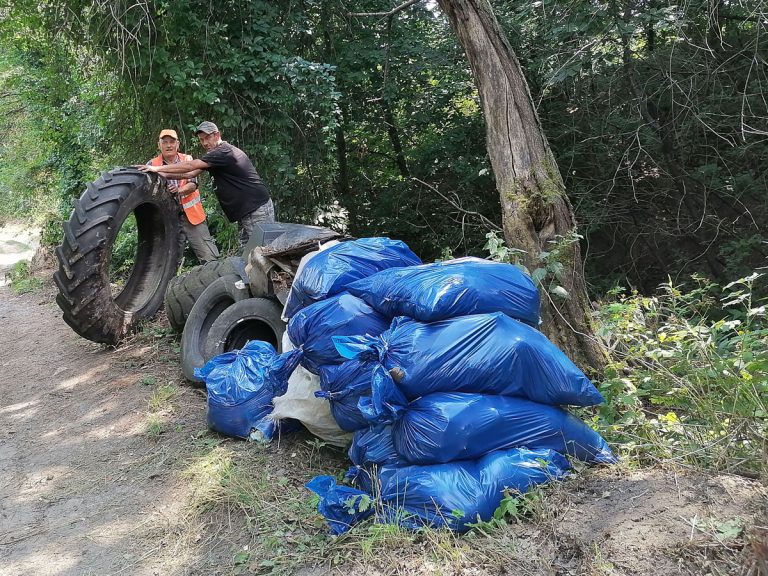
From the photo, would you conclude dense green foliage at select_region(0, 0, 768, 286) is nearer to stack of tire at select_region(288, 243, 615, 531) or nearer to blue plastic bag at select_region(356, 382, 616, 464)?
stack of tire at select_region(288, 243, 615, 531)

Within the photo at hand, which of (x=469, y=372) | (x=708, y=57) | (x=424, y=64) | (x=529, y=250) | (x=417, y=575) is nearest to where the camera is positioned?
(x=417, y=575)

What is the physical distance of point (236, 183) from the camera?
5.83 m

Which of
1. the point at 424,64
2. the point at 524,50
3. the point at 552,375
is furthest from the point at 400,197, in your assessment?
the point at 552,375

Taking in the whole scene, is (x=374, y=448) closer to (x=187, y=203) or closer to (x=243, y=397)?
(x=243, y=397)

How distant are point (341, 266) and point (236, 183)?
258cm

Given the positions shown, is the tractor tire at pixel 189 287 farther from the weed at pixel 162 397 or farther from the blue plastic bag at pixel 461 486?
the blue plastic bag at pixel 461 486

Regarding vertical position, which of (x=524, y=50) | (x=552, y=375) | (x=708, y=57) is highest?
(x=524, y=50)

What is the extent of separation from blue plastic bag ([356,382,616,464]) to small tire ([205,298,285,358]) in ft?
6.26

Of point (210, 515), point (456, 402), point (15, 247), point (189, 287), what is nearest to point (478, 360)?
point (456, 402)

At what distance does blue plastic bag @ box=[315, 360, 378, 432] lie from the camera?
296 centimetres

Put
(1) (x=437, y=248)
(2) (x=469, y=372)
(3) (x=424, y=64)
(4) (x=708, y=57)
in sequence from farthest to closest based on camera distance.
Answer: (1) (x=437, y=248), (3) (x=424, y=64), (4) (x=708, y=57), (2) (x=469, y=372)

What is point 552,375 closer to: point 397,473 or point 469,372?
point 469,372

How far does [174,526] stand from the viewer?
2.95 meters

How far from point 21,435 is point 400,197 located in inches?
276
